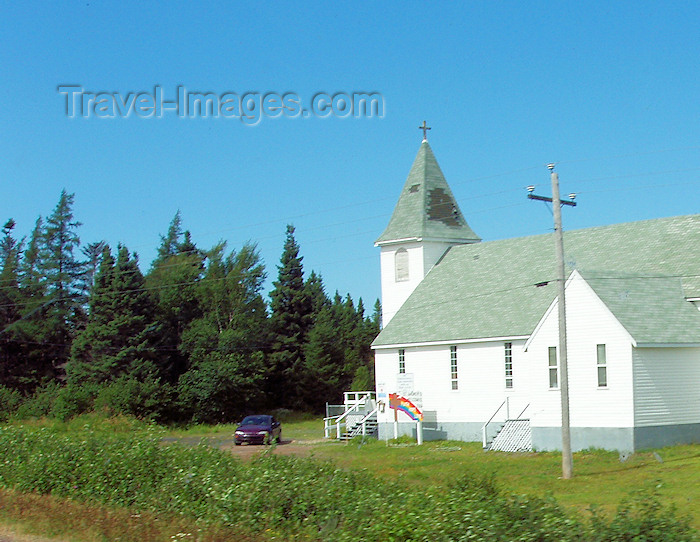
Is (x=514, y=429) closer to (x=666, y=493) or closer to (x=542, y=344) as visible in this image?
(x=542, y=344)

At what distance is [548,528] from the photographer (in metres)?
9.63

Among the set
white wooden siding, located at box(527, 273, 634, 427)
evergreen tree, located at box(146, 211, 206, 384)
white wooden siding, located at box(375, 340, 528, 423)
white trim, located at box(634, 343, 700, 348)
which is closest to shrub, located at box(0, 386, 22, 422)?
evergreen tree, located at box(146, 211, 206, 384)

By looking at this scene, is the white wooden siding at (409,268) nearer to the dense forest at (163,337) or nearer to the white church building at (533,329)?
the white church building at (533,329)

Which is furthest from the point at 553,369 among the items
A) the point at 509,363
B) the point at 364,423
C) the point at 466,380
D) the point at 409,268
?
the point at 409,268

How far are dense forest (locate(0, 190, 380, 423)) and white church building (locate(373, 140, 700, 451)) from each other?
2233 centimetres

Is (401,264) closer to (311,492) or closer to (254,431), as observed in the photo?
(254,431)

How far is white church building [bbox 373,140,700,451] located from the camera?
29625 mm

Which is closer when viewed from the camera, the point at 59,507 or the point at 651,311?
the point at 59,507

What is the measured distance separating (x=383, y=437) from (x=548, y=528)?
108ft

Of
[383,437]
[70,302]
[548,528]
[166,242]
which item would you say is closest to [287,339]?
[70,302]

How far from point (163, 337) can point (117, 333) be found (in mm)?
5621

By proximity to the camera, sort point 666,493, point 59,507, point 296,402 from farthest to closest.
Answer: point 296,402
point 666,493
point 59,507

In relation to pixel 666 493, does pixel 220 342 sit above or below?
above

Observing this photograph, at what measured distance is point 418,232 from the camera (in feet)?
149
